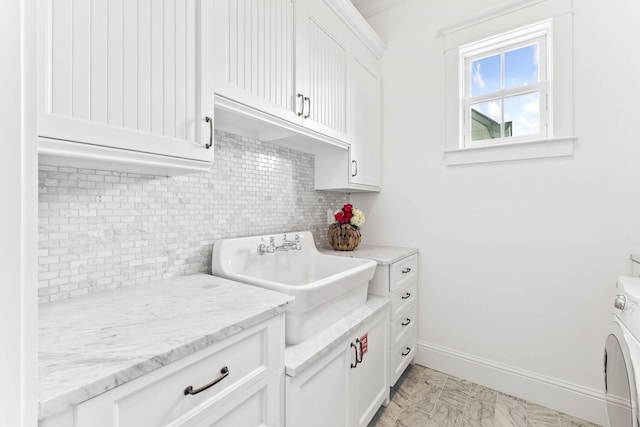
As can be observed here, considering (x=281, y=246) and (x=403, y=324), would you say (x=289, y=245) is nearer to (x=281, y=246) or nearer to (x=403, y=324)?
(x=281, y=246)

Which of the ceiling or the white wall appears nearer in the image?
the white wall

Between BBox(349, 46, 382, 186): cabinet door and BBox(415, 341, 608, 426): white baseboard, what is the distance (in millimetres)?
1422

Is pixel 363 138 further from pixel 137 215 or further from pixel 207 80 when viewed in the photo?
pixel 137 215

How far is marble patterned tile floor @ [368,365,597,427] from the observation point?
5.34 ft

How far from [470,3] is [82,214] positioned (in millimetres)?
2660

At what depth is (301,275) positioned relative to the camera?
5.92 feet

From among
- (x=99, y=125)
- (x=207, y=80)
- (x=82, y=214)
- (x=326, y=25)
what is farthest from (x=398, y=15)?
(x=82, y=214)

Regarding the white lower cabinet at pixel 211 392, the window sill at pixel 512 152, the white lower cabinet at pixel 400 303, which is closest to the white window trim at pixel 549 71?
the window sill at pixel 512 152

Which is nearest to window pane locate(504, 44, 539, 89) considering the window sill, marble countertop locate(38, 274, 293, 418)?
the window sill

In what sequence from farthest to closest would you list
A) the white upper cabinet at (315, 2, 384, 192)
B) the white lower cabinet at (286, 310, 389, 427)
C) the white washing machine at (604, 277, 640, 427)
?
the white upper cabinet at (315, 2, 384, 192), the white lower cabinet at (286, 310, 389, 427), the white washing machine at (604, 277, 640, 427)

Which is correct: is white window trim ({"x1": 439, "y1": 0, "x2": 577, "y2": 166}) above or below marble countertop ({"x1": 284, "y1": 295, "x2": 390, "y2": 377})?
above

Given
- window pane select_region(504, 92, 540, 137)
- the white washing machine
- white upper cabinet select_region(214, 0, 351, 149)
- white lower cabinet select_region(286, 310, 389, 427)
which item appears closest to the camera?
the white washing machine

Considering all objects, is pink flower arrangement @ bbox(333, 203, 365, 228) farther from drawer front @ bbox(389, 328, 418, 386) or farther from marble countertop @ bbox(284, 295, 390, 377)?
drawer front @ bbox(389, 328, 418, 386)

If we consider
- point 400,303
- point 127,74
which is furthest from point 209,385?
point 400,303
